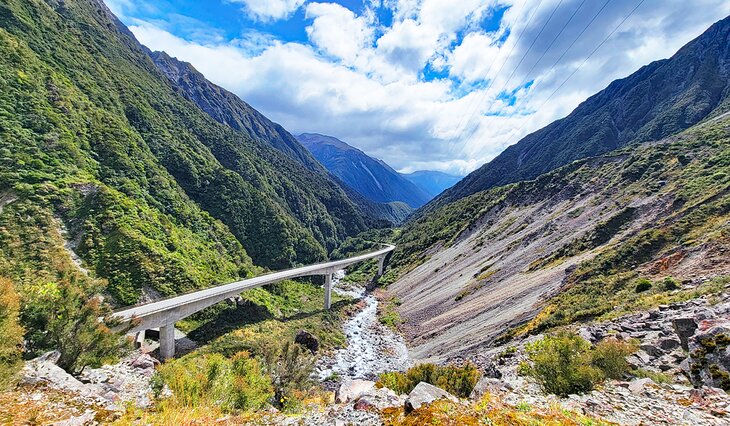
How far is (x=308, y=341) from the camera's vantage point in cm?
3938

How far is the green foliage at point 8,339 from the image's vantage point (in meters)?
9.98

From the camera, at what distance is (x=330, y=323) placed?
165 ft

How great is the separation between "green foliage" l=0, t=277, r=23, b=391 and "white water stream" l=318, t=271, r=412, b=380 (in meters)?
24.9

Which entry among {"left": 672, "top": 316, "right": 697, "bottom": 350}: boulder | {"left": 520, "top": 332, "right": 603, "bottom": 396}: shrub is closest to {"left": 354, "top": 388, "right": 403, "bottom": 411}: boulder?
{"left": 520, "top": 332, "right": 603, "bottom": 396}: shrub

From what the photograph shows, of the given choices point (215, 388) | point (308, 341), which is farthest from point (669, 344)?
point (308, 341)

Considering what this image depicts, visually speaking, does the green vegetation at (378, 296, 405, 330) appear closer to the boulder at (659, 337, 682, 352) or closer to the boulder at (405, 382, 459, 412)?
the boulder at (659, 337, 682, 352)

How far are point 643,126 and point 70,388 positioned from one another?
628ft

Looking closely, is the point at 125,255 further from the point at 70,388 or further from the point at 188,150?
the point at 188,150

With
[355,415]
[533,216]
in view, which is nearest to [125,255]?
[355,415]

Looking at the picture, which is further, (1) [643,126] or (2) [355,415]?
(1) [643,126]

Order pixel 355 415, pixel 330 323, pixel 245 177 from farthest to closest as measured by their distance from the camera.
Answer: pixel 245 177
pixel 330 323
pixel 355 415

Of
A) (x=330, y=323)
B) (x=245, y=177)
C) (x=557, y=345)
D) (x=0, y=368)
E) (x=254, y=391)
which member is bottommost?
(x=330, y=323)

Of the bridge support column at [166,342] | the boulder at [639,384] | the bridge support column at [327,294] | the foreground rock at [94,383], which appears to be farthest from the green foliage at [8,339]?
the bridge support column at [327,294]

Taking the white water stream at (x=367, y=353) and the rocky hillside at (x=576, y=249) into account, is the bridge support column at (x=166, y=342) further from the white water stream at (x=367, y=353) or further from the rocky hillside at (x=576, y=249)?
the rocky hillside at (x=576, y=249)
